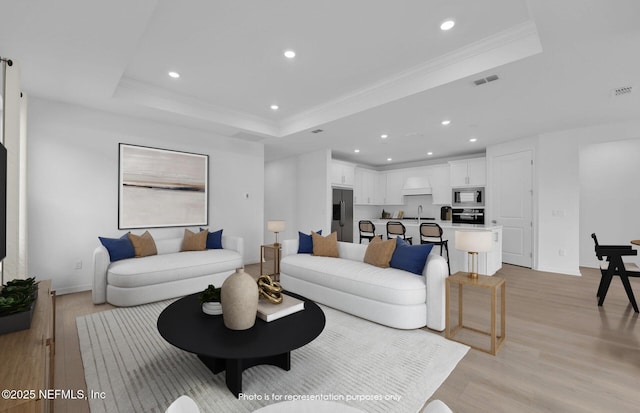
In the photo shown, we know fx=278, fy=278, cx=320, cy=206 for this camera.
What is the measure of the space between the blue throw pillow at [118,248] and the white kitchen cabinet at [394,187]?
6679 mm

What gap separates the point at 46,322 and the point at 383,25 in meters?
3.23

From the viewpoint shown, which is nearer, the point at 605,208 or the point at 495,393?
the point at 495,393

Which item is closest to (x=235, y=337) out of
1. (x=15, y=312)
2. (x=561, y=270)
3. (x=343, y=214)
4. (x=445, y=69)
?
(x=15, y=312)

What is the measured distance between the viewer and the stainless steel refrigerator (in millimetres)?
6793

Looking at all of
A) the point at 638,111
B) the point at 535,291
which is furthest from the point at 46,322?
the point at 638,111

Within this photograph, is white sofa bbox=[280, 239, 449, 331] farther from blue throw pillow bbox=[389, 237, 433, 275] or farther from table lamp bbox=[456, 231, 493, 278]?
table lamp bbox=[456, 231, 493, 278]

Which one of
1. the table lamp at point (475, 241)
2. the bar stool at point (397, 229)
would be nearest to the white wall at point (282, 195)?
the bar stool at point (397, 229)

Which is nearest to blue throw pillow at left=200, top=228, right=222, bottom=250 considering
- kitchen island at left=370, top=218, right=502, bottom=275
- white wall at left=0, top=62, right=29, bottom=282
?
white wall at left=0, top=62, right=29, bottom=282

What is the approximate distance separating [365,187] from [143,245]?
5739 millimetres

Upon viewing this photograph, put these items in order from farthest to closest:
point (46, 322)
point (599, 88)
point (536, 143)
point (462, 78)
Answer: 1. point (536, 143)
2. point (599, 88)
3. point (462, 78)
4. point (46, 322)

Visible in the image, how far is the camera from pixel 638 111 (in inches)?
163

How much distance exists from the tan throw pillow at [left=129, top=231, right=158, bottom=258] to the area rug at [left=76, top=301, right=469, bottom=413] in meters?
1.31

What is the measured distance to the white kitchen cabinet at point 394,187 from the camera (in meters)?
A: 8.26

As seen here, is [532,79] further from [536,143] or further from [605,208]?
[605,208]
